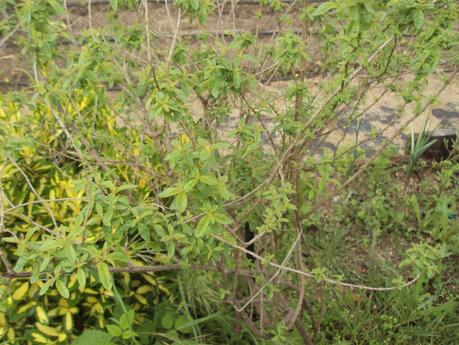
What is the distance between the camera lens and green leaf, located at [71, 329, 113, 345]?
2.09 metres

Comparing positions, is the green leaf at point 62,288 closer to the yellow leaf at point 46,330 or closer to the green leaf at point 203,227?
the green leaf at point 203,227

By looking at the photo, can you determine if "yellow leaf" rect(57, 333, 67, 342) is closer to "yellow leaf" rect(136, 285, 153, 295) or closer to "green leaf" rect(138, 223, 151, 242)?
"yellow leaf" rect(136, 285, 153, 295)

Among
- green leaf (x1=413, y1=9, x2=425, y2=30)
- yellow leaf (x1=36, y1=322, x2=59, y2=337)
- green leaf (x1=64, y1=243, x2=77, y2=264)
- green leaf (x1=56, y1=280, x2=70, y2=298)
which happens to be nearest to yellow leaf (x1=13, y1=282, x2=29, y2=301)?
yellow leaf (x1=36, y1=322, x2=59, y2=337)

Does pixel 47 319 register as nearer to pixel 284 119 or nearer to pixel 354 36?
pixel 284 119

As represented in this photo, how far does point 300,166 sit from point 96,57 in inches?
31.1

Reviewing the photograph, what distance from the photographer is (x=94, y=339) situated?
6.88 feet

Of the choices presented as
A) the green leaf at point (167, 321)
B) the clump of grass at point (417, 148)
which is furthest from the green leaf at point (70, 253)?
the clump of grass at point (417, 148)

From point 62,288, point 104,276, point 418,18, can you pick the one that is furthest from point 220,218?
point 418,18

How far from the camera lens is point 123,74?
6.64 feet

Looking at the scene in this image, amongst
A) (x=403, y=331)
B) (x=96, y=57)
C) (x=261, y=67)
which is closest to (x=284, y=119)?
(x=261, y=67)

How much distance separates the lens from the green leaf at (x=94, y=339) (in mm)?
2088

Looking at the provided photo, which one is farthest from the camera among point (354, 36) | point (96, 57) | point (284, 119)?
point (284, 119)

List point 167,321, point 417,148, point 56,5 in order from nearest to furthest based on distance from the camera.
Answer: point 56,5 < point 167,321 < point 417,148

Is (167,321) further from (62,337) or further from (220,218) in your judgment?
(220,218)
